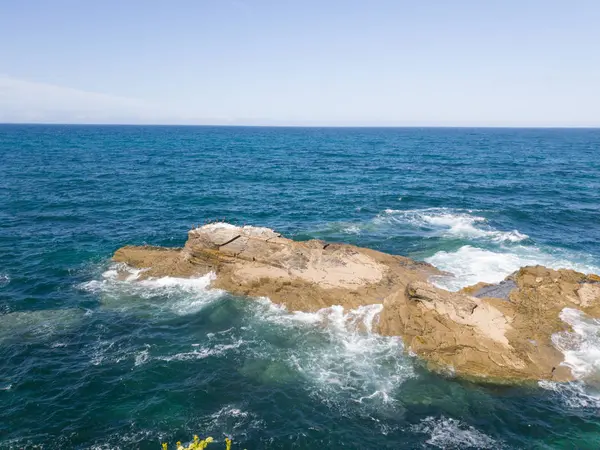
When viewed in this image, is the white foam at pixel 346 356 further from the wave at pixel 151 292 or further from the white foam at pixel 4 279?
the white foam at pixel 4 279

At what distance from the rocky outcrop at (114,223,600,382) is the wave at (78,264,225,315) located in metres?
1.14

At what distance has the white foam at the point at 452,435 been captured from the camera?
64.8ft

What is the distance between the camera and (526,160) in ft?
386

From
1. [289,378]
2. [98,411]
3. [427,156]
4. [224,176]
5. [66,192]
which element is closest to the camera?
[98,411]

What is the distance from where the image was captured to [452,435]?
20.3 metres

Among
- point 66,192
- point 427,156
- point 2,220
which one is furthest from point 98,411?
point 427,156

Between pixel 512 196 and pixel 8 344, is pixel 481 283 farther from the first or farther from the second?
pixel 512 196

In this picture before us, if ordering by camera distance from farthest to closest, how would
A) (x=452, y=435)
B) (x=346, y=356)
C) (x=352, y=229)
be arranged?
(x=352, y=229)
(x=346, y=356)
(x=452, y=435)

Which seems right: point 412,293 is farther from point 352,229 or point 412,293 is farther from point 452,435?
point 352,229

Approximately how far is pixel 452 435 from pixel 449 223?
38.2 meters

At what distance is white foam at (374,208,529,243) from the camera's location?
161 ft

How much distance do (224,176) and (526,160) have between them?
298 ft

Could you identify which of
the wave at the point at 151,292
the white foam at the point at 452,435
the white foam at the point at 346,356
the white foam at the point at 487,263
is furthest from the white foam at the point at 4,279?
the white foam at the point at 487,263

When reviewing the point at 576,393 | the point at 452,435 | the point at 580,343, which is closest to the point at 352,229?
the point at 580,343
